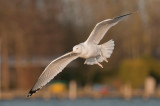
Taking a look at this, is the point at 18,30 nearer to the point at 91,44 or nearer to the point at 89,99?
the point at 89,99

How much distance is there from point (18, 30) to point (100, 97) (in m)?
5.77

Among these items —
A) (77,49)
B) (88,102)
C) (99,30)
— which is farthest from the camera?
(88,102)

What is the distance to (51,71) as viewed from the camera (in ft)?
38.9

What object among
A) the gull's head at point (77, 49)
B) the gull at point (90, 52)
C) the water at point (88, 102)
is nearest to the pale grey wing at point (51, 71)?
the gull at point (90, 52)

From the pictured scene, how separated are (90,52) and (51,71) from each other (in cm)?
97

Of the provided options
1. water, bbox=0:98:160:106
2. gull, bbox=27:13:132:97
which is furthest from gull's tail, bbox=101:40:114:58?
water, bbox=0:98:160:106

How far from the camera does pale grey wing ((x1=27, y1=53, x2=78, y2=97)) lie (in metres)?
11.7

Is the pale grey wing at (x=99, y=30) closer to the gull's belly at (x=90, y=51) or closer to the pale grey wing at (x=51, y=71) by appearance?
the gull's belly at (x=90, y=51)

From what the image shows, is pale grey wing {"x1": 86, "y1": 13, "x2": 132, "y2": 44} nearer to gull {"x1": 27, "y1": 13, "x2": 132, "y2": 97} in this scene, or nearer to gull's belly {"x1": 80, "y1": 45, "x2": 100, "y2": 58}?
gull {"x1": 27, "y1": 13, "x2": 132, "y2": 97}

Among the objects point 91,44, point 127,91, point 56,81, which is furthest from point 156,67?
point 91,44

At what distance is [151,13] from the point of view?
3938cm

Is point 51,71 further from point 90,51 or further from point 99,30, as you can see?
point 99,30

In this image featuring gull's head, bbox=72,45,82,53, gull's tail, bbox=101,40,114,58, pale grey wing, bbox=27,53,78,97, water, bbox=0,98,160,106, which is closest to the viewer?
gull's head, bbox=72,45,82,53

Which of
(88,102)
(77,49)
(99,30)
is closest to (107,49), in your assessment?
(99,30)
